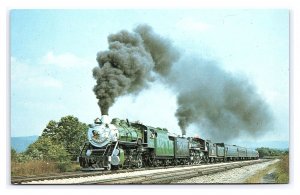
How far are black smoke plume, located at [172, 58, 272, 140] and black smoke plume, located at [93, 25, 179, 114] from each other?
58cm

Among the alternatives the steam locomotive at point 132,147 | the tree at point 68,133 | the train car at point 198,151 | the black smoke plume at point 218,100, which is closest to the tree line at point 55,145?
the tree at point 68,133

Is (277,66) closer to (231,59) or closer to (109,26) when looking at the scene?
(231,59)

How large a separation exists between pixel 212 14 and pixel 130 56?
2.48 m

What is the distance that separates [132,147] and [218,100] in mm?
3256

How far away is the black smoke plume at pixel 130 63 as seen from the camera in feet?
41.9

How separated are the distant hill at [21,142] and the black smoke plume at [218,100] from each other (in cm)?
372

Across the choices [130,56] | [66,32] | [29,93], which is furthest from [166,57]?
[29,93]

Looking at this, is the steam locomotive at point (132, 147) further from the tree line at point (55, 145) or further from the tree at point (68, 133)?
the tree line at point (55, 145)

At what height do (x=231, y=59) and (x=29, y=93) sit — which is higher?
(x=231, y=59)

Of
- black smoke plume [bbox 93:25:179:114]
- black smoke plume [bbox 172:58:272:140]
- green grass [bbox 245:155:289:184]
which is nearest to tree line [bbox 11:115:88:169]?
black smoke plume [bbox 93:25:179:114]

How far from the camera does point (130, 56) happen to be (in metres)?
13.5

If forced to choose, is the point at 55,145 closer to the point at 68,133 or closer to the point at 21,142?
the point at 68,133

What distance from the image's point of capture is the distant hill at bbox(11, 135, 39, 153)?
11.8 metres
